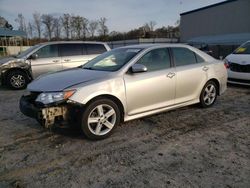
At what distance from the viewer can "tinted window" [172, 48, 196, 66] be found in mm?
5102

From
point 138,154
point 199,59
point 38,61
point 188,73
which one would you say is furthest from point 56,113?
point 38,61

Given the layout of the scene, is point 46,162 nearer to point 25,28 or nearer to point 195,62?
point 195,62

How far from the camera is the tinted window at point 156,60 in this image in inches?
183

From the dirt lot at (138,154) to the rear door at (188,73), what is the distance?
18.5 inches

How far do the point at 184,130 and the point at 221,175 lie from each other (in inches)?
59.3

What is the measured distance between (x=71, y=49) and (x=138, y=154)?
6.95 metres

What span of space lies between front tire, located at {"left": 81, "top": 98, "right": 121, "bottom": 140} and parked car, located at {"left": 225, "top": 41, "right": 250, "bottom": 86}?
5278 millimetres

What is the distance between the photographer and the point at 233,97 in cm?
690

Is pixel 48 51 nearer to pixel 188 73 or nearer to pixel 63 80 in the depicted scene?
pixel 63 80

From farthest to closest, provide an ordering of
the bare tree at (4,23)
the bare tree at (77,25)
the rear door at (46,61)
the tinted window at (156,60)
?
1. the bare tree at (4,23)
2. the bare tree at (77,25)
3. the rear door at (46,61)
4. the tinted window at (156,60)

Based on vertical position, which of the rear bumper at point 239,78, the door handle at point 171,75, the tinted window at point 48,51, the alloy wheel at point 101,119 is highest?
the tinted window at point 48,51

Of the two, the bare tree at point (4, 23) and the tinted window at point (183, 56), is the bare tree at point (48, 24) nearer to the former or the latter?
the bare tree at point (4, 23)

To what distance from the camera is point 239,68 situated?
26.0 ft

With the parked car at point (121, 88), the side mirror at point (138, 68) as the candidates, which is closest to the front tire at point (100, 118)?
the parked car at point (121, 88)
